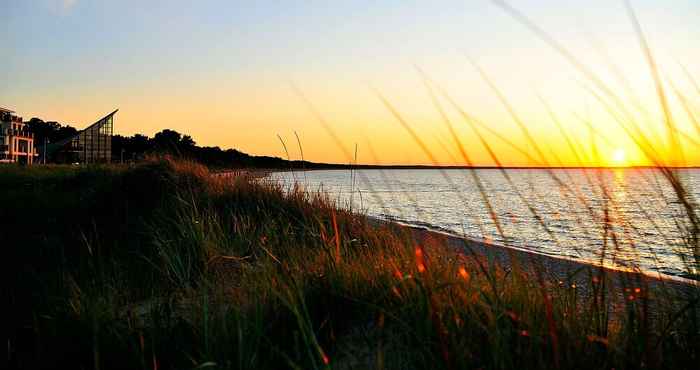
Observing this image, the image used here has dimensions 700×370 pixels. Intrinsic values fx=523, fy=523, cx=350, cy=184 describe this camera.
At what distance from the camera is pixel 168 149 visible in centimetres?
1302

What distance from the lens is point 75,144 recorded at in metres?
44.1

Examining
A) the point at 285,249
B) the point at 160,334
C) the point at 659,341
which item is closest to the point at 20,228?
the point at 285,249

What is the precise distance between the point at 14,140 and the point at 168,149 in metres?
43.6

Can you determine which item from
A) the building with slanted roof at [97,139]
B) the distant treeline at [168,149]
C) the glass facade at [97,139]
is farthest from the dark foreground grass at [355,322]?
the glass facade at [97,139]

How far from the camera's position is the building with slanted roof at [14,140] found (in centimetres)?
4584

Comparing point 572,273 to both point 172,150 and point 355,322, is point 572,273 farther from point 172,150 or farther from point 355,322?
point 172,150

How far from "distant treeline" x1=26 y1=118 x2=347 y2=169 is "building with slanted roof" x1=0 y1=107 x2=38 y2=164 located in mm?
1339

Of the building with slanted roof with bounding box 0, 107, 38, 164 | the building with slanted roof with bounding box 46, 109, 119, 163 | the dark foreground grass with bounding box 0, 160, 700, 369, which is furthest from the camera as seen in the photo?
the building with slanted roof with bounding box 0, 107, 38, 164

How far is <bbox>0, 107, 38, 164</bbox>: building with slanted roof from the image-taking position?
4584 centimetres

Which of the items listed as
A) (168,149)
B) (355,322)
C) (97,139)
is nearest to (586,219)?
(168,149)

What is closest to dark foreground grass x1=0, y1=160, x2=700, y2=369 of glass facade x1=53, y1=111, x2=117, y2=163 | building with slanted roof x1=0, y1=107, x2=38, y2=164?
glass facade x1=53, y1=111, x2=117, y2=163

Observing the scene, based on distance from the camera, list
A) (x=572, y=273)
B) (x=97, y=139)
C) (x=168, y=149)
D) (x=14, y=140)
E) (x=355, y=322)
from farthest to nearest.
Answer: (x=14, y=140), (x=97, y=139), (x=168, y=149), (x=572, y=273), (x=355, y=322)

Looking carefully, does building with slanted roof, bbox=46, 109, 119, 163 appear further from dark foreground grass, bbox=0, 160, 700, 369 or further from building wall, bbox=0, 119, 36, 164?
dark foreground grass, bbox=0, 160, 700, 369

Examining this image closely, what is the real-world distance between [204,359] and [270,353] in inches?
10.2
